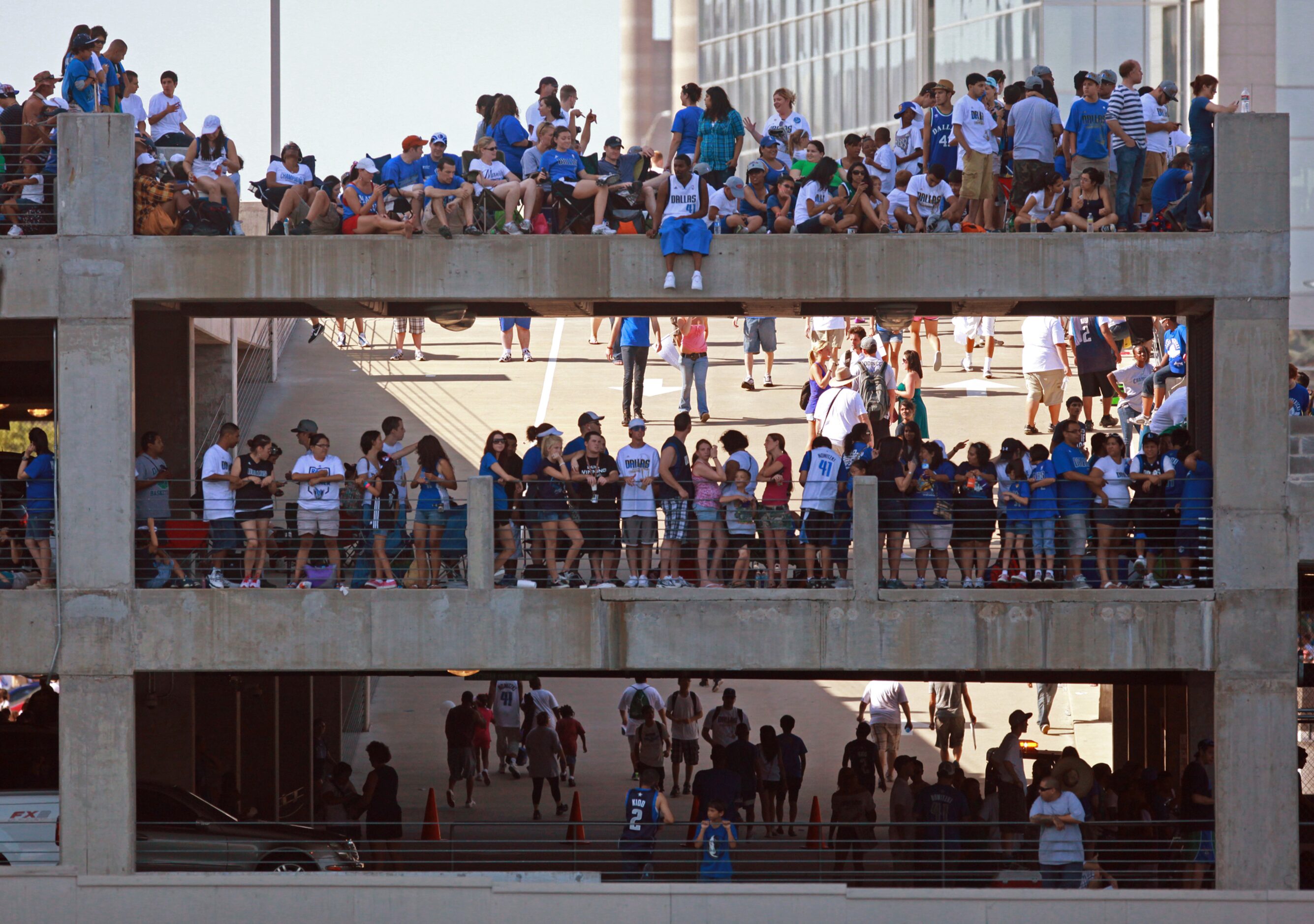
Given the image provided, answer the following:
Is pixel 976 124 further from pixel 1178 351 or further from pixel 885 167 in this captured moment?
pixel 1178 351

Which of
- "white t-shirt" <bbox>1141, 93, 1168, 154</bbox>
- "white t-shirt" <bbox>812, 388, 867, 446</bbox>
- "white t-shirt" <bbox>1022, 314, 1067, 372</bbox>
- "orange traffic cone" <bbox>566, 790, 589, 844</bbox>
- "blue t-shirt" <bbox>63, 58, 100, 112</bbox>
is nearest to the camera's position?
"blue t-shirt" <bbox>63, 58, 100, 112</bbox>

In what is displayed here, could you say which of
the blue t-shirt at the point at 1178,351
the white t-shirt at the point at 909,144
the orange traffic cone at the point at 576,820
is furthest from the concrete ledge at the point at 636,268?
the orange traffic cone at the point at 576,820

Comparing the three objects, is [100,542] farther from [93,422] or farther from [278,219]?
[278,219]

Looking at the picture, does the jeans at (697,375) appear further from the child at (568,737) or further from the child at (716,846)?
the child at (716,846)

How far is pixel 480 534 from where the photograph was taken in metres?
15.9

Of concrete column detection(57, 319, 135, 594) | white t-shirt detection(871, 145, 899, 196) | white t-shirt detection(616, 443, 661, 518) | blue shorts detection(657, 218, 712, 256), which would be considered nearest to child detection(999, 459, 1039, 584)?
white t-shirt detection(616, 443, 661, 518)

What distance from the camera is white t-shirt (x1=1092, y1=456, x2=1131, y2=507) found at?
1605 cm

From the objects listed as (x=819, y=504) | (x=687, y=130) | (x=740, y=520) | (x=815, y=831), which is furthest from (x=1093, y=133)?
(x=815, y=831)

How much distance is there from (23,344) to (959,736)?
1408cm

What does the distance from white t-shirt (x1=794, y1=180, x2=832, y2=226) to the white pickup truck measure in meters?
9.09

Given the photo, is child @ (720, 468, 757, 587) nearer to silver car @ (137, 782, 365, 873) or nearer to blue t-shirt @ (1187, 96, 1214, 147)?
silver car @ (137, 782, 365, 873)

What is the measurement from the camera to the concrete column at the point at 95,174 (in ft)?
51.3

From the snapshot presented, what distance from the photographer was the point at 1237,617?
15.6 meters

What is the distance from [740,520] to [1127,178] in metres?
5.17
